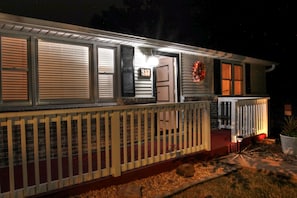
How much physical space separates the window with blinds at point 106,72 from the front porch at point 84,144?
76 cm

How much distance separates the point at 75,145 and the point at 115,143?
66.2 inches

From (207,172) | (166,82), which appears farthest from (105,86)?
(207,172)

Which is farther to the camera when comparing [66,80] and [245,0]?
[245,0]

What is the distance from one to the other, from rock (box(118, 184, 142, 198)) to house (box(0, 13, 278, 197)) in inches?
13.7

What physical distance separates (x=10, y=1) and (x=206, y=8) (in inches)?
462

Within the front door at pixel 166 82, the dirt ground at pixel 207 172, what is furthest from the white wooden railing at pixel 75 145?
the front door at pixel 166 82

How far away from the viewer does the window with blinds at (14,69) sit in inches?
177

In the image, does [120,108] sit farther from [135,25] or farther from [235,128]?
[135,25]

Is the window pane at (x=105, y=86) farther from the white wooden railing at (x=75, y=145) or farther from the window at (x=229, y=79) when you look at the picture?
the window at (x=229, y=79)

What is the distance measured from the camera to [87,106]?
17.9 ft

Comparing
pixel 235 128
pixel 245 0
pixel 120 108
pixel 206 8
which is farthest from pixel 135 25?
pixel 120 108

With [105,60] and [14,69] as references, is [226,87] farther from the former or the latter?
[14,69]

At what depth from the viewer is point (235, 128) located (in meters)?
6.32

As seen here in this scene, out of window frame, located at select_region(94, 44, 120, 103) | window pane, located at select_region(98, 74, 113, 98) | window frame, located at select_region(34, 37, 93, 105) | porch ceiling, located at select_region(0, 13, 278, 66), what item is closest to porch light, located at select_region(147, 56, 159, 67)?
porch ceiling, located at select_region(0, 13, 278, 66)
